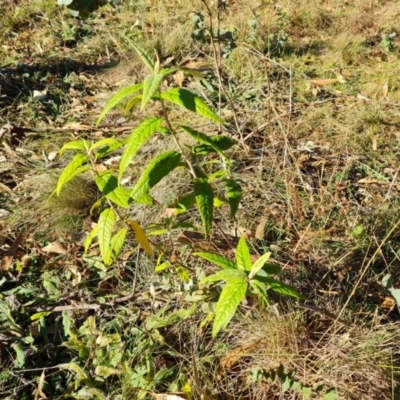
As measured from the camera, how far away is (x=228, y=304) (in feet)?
4.24

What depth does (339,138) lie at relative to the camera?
310 centimetres

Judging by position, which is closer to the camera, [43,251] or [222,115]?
[43,251]

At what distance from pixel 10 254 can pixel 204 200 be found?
1371mm

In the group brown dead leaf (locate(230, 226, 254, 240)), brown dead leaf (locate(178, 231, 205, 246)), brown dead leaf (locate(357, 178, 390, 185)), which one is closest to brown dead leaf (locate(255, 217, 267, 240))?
brown dead leaf (locate(230, 226, 254, 240))

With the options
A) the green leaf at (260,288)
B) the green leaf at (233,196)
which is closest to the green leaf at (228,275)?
the green leaf at (260,288)

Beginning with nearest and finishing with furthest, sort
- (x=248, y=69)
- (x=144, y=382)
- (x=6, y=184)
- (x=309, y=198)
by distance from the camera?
1. (x=144, y=382)
2. (x=309, y=198)
3. (x=6, y=184)
4. (x=248, y=69)

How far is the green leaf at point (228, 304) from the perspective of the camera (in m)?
1.28

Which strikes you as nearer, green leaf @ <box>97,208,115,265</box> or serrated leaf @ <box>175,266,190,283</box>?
green leaf @ <box>97,208,115,265</box>

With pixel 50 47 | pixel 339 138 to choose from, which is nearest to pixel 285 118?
pixel 339 138

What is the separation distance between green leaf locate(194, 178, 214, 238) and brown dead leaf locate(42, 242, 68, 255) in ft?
3.93

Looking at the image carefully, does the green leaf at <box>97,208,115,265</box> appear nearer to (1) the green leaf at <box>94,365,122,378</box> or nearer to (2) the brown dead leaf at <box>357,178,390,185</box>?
(1) the green leaf at <box>94,365,122,378</box>

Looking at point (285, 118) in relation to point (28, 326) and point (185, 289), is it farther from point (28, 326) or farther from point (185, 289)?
point (28, 326)

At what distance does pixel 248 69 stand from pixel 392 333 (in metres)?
2.60

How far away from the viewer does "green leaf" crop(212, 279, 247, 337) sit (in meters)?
1.28
